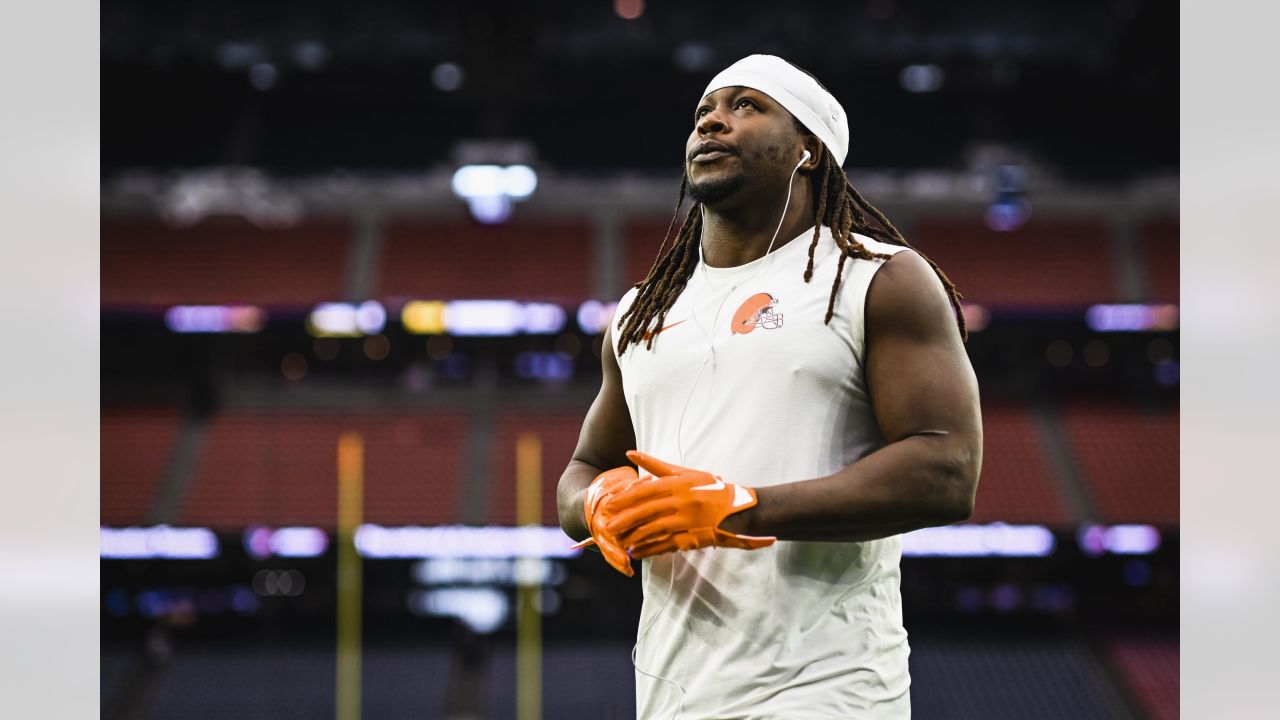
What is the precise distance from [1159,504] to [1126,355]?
2482 mm

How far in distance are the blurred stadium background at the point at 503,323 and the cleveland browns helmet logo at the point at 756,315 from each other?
13.1 metres

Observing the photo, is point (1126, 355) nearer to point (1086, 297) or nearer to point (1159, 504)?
point (1086, 297)

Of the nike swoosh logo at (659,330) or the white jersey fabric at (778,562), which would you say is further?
the nike swoosh logo at (659,330)

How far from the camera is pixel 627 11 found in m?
19.3

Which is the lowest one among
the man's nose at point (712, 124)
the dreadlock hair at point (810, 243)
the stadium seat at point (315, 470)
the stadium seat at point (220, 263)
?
the stadium seat at point (315, 470)

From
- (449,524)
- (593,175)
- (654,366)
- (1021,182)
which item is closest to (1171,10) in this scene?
(1021,182)

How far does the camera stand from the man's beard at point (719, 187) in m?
2.35

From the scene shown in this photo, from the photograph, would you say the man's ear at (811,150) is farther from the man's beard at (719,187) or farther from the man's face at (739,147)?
the man's beard at (719,187)

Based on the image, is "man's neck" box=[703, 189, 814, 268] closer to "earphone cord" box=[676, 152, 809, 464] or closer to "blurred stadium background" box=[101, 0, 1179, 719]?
"earphone cord" box=[676, 152, 809, 464]

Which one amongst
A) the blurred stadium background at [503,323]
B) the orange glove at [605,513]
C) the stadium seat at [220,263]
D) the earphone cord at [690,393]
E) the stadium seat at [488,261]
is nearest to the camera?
the orange glove at [605,513]

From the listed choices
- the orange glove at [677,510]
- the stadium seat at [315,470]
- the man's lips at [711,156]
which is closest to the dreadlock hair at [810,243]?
the man's lips at [711,156]

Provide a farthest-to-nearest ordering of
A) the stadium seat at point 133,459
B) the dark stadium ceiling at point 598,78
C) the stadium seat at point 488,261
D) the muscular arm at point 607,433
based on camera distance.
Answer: the dark stadium ceiling at point 598,78
the stadium seat at point 488,261
the stadium seat at point 133,459
the muscular arm at point 607,433

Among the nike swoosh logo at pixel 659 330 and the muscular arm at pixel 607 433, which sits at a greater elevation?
the nike swoosh logo at pixel 659 330

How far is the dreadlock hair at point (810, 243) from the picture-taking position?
237cm
